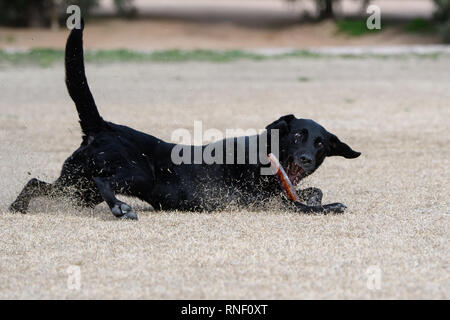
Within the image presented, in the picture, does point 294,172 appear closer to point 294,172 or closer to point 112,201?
point 294,172

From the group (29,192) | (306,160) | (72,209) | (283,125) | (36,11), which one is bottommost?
(72,209)

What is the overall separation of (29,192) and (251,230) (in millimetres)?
1735

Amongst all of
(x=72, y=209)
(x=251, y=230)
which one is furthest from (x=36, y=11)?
(x=251, y=230)

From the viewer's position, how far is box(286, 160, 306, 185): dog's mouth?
6221 millimetres

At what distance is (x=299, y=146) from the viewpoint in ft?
20.4

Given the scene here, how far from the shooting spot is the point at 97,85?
15852 mm

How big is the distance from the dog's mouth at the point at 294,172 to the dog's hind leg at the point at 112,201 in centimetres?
118

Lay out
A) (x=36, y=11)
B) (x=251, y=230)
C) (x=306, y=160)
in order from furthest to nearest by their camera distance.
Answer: (x=36, y=11) < (x=306, y=160) < (x=251, y=230)

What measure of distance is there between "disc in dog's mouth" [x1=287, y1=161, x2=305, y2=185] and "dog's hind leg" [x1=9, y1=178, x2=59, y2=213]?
174 cm

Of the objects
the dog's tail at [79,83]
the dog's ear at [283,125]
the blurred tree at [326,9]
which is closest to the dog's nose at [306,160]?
the dog's ear at [283,125]

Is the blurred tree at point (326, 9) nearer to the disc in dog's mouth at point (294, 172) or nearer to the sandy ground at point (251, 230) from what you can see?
the sandy ground at point (251, 230)

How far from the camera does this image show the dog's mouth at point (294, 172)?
20.4ft
